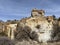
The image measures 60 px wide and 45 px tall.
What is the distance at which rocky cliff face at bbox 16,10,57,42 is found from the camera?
28.1 metres

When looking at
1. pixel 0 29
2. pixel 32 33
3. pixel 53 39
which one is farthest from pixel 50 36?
pixel 0 29

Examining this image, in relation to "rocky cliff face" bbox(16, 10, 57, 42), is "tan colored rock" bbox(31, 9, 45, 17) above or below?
above

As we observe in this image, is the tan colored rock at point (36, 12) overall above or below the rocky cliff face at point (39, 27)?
above

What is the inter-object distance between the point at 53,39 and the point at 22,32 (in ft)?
14.2

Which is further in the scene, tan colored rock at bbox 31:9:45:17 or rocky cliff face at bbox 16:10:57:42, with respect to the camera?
tan colored rock at bbox 31:9:45:17

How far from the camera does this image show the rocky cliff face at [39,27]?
2810 cm

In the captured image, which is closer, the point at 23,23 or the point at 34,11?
the point at 23,23

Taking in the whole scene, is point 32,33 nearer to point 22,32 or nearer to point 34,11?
point 22,32

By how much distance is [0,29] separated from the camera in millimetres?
30078

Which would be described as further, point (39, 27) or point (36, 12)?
point (36, 12)

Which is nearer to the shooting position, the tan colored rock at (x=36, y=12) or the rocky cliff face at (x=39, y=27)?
the rocky cliff face at (x=39, y=27)

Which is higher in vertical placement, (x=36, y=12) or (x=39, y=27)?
(x=36, y=12)

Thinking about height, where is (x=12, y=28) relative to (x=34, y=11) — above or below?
Result: below

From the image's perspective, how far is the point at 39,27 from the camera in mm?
29453
